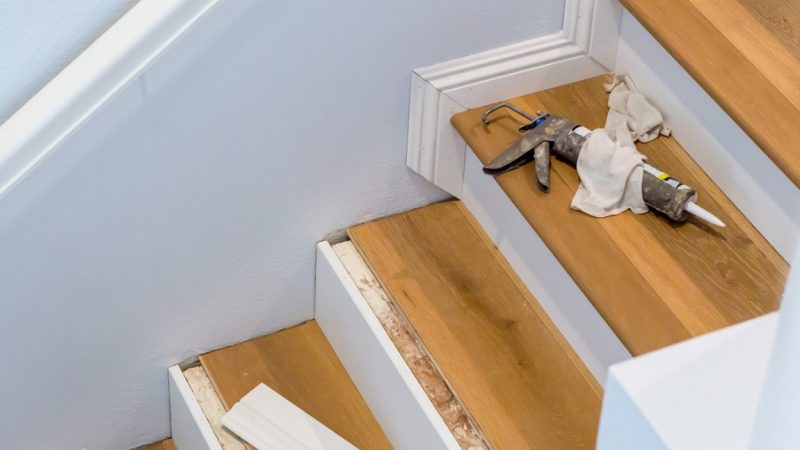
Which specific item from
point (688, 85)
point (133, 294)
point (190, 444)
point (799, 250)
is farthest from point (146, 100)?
point (799, 250)

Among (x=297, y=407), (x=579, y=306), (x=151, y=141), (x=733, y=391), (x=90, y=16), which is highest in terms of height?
(x=90, y=16)

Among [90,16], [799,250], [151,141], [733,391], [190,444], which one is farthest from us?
[190,444]

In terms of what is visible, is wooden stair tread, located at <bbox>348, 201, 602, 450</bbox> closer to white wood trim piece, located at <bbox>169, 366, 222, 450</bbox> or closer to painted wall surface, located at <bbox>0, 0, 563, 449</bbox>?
painted wall surface, located at <bbox>0, 0, 563, 449</bbox>

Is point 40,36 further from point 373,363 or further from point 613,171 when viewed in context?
point 613,171

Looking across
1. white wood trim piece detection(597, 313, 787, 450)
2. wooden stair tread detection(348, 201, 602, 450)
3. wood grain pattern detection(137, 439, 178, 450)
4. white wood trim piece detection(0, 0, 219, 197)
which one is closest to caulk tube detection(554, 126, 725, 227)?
wooden stair tread detection(348, 201, 602, 450)

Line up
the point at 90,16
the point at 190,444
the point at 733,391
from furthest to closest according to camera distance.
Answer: the point at 190,444, the point at 90,16, the point at 733,391

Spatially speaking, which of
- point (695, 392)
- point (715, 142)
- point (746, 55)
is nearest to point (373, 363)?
point (715, 142)

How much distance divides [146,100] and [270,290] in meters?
0.51

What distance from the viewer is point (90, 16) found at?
1.73 m

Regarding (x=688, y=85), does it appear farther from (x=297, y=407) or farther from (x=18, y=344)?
(x=18, y=344)

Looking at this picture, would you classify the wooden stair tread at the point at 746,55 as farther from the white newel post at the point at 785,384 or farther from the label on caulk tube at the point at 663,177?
the white newel post at the point at 785,384

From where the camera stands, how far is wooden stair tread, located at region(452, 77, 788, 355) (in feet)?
5.73

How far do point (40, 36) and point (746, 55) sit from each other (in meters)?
1.05

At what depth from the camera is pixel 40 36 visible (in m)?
1.72
